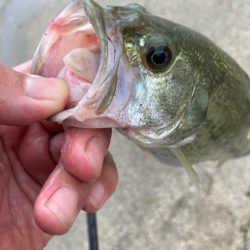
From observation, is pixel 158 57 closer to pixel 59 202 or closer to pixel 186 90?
pixel 186 90

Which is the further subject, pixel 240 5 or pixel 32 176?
pixel 240 5

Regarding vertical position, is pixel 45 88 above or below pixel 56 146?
above

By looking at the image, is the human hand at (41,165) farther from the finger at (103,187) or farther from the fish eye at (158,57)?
the fish eye at (158,57)

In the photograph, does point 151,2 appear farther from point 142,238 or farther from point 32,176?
point 32,176

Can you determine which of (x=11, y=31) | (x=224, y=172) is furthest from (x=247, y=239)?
(x=11, y=31)

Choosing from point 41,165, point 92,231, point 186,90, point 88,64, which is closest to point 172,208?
point 92,231

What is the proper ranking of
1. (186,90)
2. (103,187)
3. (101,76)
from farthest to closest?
(103,187), (186,90), (101,76)
